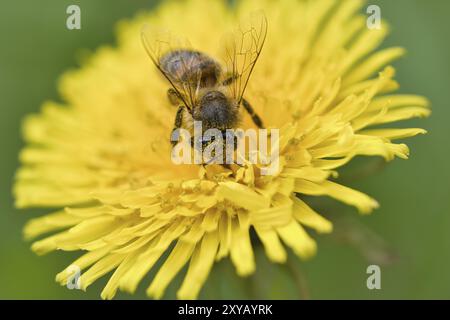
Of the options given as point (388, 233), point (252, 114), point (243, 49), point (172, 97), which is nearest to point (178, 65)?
point (172, 97)

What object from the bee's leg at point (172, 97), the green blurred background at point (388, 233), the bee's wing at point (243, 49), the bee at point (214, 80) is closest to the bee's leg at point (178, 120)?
the bee at point (214, 80)

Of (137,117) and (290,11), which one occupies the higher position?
(290,11)

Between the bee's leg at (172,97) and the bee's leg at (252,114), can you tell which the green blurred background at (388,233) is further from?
the bee's leg at (172,97)

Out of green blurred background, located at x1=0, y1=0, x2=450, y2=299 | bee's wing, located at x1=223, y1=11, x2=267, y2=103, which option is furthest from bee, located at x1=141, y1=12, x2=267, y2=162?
green blurred background, located at x1=0, y1=0, x2=450, y2=299

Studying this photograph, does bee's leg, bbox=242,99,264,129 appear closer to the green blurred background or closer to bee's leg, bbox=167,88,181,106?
bee's leg, bbox=167,88,181,106
